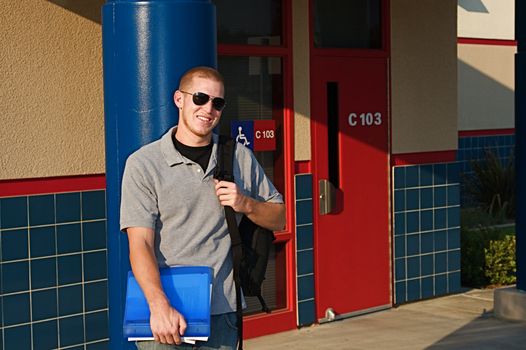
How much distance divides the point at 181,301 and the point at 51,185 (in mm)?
3446

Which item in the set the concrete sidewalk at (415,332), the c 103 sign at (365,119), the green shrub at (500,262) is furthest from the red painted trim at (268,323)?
the green shrub at (500,262)

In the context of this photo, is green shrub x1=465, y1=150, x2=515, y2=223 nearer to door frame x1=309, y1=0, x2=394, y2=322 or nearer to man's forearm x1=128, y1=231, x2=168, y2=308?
door frame x1=309, y1=0, x2=394, y2=322

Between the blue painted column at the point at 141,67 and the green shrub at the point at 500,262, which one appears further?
the green shrub at the point at 500,262

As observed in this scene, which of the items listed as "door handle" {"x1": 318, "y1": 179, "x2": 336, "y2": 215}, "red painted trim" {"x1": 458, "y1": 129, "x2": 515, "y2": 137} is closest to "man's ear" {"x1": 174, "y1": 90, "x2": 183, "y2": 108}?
"door handle" {"x1": 318, "y1": 179, "x2": 336, "y2": 215}

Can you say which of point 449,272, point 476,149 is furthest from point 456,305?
point 476,149

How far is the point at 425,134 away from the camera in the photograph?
32.7 ft

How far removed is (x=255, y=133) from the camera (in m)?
8.41

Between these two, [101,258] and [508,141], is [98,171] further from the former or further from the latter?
[508,141]

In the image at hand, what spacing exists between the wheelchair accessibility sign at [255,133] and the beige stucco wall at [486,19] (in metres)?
9.76

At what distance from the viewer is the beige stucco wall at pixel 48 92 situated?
691 centimetres

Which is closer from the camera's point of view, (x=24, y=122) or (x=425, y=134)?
(x=24, y=122)

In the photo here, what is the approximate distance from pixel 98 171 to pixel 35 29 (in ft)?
3.48

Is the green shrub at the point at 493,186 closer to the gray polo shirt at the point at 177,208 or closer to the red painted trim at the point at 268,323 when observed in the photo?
the red painted trim at the point at 268,323

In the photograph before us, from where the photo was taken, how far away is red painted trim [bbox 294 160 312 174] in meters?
8.73
